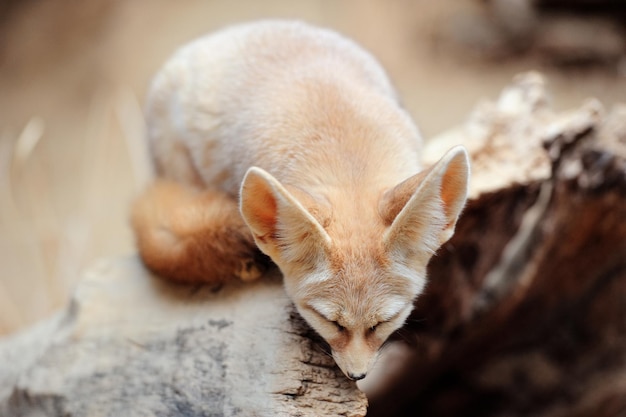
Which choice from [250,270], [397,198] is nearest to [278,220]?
[397,198]

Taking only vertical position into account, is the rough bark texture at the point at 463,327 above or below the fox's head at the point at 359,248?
below

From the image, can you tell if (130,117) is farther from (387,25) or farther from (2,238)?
(387,25)

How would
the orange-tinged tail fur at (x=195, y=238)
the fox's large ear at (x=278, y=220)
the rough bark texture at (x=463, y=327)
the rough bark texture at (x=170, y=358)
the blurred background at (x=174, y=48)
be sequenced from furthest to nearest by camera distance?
the blurred background at (x=174, y=48), the orange-tinged tail fur at (x=195, y=238), the rough bark texture at (x=463, y=327), the rough bark texture at (x=170, y=358), the fox's large ear at (x=278, y=220)

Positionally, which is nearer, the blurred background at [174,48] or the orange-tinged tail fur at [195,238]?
the orange-tinged tail fur at [195,238]

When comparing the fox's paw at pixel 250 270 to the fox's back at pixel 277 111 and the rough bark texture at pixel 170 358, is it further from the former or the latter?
the fox's back at pixel 277 111

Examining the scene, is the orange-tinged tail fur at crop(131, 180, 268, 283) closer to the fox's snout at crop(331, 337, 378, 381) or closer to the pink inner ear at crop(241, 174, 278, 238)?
the pink inner ear at crop(241, 174, 278, 238)

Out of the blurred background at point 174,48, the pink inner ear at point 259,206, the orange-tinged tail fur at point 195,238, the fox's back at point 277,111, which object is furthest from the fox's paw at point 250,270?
the blurred background at point 174,48

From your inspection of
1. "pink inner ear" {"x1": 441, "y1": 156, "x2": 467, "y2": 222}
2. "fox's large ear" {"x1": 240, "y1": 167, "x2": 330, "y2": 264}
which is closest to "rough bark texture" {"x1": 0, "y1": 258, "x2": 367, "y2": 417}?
"fox's large ear" {"x1": 240, "y1": 167, "x2": 330, "y2": 264}
